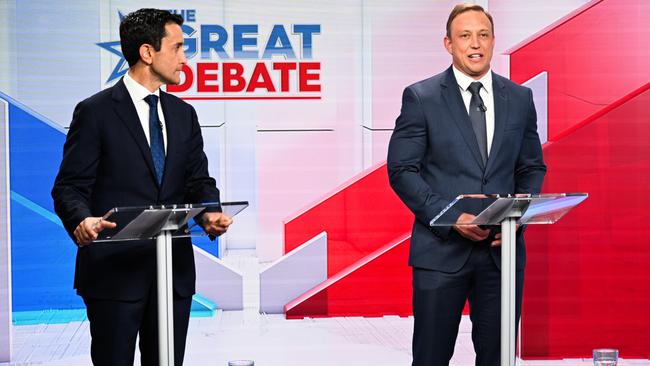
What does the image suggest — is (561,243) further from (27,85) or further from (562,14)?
(27,85)

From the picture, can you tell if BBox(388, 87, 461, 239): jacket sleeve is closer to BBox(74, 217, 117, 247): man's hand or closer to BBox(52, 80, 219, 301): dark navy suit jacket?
BBox(52, 80, 219, 301): dark navy suit jacket

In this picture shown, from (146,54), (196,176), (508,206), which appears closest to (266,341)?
(196,176)

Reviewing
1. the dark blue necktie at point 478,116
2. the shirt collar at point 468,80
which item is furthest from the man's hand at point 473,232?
the shirt collar at point 468,80

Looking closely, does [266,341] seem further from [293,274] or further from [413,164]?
[413,164]

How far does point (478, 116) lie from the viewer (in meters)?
3.20

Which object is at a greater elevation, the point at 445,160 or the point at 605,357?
the point at 445,160

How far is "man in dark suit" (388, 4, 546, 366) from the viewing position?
10.2ft

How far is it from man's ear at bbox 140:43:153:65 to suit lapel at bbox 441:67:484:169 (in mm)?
934

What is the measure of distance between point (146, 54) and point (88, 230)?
668 mm

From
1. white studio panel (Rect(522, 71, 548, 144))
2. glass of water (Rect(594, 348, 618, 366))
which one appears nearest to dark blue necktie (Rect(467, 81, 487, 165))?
glass of water (Rect(594, 348, 618, 366))

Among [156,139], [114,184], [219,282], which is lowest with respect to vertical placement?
[219,282]

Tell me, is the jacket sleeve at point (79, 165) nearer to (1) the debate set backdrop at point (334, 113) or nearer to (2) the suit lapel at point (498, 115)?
(2) the suit lapel at point (498, 115)

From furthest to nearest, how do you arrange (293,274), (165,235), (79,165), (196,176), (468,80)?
(293,274)
(468,80)
(196,176)
(79,165)
(165,235)

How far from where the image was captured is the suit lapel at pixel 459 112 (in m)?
3.13
